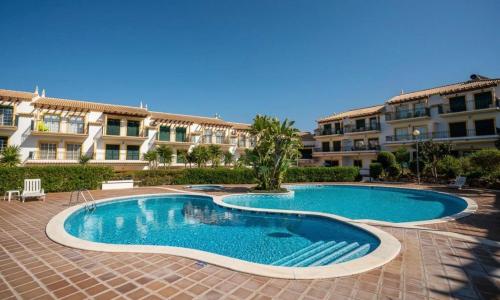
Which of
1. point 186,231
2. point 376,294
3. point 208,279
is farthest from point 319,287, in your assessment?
point 186,231

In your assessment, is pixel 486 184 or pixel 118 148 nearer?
pixel 486 184

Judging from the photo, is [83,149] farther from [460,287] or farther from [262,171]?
[460,287]

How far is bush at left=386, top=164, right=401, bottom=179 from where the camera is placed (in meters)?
25.0

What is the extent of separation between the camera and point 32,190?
13367 mm

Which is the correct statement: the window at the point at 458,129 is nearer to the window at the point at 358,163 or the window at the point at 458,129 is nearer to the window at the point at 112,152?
the window at the point at 358,163

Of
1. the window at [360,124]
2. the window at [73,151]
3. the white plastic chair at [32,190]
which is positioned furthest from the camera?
the window at [360,124]

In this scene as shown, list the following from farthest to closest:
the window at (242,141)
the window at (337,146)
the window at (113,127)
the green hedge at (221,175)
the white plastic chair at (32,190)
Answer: the window at (242,141) < the window at (337,146) < the window at (113,127) < the green hedge at (221,175) < the white plastic chair at (32,190)

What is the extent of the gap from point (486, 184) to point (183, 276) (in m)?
23.3

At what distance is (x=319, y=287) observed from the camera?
3.66 m

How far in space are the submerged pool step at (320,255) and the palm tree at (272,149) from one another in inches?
437

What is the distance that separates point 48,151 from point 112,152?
582cm

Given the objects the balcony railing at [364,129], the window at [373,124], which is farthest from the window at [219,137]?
the window at [373,124]

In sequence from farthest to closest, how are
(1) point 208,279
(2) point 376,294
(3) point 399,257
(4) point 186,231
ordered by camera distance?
(4) point 186,231 < (3) point 399,257 < (1) point 208,279 < (2) point 376,294

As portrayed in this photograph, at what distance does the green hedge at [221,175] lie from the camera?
70.8 feet
